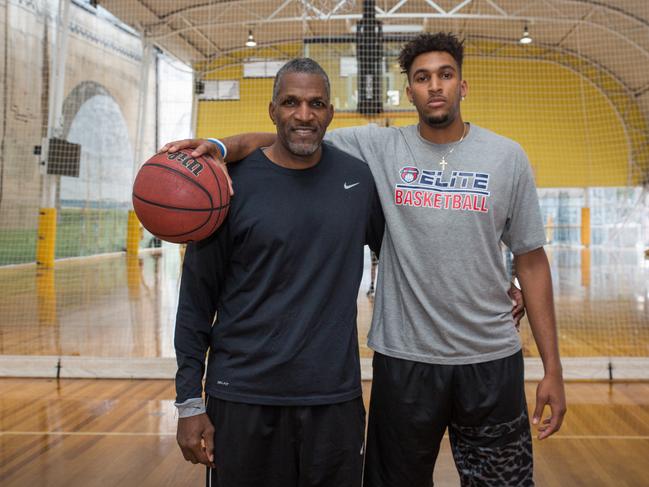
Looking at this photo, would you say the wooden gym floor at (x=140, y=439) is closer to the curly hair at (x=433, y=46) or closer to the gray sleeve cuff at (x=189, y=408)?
the gray sleeve cuff at (x=189, y=408)

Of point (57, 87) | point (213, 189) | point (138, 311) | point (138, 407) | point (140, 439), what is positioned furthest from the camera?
point (57, 87)

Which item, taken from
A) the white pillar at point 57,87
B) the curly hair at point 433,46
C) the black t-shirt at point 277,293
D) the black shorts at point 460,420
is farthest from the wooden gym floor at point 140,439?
the white pillar at point 57,87

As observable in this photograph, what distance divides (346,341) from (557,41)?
1431cm

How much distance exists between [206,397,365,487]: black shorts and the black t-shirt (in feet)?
0.11

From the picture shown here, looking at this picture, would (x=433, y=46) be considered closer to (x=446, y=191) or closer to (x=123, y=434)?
(x=446, y=191)

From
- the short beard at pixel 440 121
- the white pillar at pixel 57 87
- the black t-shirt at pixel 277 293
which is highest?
the white pillar at pixel 57 87

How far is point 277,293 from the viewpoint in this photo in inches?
52.6

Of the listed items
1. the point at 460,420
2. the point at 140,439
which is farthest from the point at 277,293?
the point at 140,439

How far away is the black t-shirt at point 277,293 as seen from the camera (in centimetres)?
132

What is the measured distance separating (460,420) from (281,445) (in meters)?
0.48

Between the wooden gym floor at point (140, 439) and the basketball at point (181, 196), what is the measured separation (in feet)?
4.70

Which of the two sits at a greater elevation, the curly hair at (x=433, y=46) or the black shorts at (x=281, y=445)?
the curly hair at (x=433, y=46)

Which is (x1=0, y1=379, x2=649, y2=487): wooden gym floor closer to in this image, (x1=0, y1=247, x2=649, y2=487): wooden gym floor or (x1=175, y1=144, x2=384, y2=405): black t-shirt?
(x1=0, y1=247, x2=649, y2=487): wooden gym floor

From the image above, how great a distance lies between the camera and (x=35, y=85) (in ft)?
37.0
